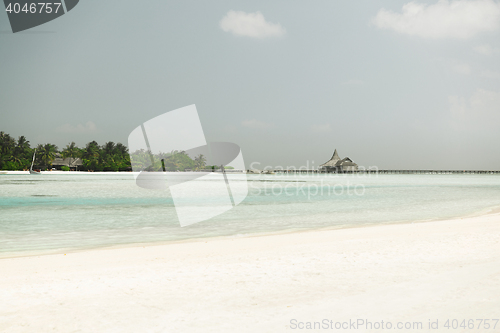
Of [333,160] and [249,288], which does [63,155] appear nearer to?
[333,160]

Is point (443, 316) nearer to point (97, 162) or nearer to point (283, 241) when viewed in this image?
point (283, 241)

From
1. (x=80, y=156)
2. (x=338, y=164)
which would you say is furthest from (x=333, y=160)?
(x=80, y=156)

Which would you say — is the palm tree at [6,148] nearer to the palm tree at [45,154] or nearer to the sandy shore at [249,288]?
the palm tree at [45,154]

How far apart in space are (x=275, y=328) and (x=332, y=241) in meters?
5.46

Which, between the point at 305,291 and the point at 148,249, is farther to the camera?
the point at 148,249

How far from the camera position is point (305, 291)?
452cm

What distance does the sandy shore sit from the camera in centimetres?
360

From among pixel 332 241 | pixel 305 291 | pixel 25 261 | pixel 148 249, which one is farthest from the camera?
pixel 332 241

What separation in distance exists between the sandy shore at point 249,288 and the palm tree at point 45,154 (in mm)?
112218

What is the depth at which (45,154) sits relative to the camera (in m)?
105

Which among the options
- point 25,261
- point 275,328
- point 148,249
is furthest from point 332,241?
point 25,261

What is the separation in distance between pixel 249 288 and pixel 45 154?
116360 millimetres

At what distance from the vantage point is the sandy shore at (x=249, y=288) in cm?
360

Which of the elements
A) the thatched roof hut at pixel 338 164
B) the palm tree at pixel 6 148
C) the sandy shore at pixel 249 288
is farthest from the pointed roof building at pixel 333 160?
the sandy shore at pixel 249 288
